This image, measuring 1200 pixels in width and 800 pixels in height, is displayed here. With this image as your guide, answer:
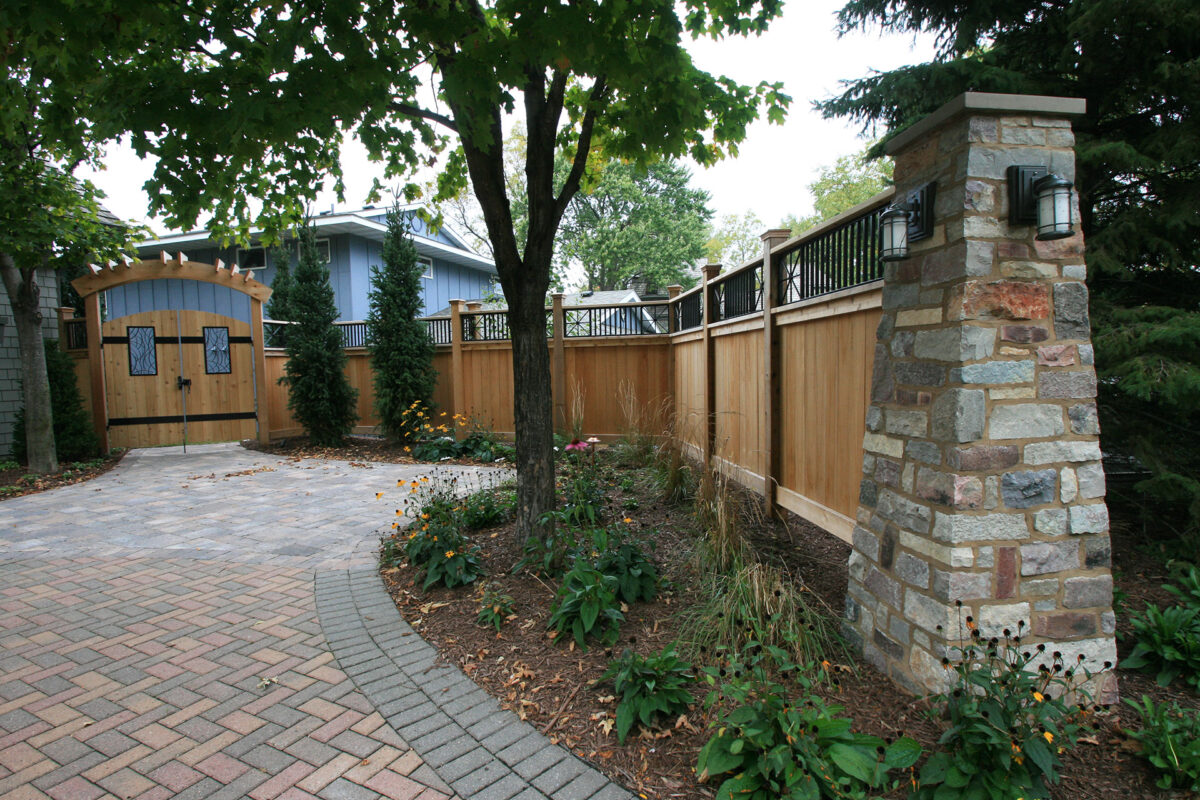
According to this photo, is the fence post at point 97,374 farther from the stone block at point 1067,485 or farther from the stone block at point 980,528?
the stone block at point 1067,485

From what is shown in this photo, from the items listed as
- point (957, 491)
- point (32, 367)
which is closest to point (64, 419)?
point (32, 367)

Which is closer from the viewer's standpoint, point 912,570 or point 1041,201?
point 1041,201

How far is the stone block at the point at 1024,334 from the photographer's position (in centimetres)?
225

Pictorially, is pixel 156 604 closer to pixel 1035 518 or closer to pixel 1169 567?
pixel 1035 518

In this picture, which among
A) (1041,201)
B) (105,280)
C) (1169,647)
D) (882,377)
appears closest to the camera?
(1041,201)

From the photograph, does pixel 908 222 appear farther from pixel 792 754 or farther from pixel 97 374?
pixel 97 374

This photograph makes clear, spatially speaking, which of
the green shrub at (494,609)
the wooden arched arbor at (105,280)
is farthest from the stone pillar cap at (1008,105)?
the wooden arched arbor at (105,280)

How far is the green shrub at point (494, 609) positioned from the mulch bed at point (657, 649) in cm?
4

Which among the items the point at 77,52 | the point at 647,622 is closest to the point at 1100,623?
the point at 647,622

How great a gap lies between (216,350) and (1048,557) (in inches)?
439

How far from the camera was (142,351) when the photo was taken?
31.0ft

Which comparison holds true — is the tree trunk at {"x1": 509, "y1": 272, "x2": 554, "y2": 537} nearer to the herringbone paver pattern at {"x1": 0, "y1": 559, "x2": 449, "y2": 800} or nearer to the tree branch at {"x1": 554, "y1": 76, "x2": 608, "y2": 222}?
the tree branch at {"x1": 554, "y1": 76, "x2": 608, "y2": 222}

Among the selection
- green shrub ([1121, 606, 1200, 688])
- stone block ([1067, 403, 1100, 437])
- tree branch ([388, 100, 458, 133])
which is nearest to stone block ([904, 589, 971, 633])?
stone block ([1067, 403, 1100, 437])

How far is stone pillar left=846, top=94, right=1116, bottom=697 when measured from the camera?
223cm
